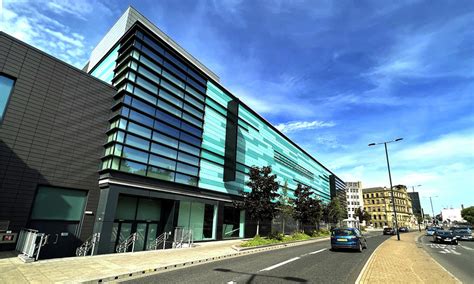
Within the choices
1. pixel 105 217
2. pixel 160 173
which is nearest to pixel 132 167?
pixel 160 173

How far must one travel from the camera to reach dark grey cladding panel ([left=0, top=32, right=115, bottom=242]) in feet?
47.7

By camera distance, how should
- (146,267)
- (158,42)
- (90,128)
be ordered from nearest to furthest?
(146,267), (90,128), (158,42)


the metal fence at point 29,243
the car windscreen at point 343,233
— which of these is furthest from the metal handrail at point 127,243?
the car windscreen at point 343,233

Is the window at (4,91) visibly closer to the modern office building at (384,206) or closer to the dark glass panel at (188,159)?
the dark glass panel at (188,159)

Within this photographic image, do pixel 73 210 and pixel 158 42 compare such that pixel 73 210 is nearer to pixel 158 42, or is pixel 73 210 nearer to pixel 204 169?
pixel 204 169

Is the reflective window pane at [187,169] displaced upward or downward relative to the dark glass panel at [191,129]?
downward

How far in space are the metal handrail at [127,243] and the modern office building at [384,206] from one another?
369ft

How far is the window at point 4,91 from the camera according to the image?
14.7 metres

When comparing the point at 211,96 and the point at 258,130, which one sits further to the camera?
the point at 258,130

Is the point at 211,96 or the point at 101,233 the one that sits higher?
the point at 211,96

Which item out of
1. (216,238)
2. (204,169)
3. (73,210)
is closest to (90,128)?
(73,210)

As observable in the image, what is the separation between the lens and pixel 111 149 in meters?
18.8

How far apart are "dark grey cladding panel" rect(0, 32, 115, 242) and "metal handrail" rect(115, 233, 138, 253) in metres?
2.61

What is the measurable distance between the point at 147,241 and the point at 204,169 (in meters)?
9.38
